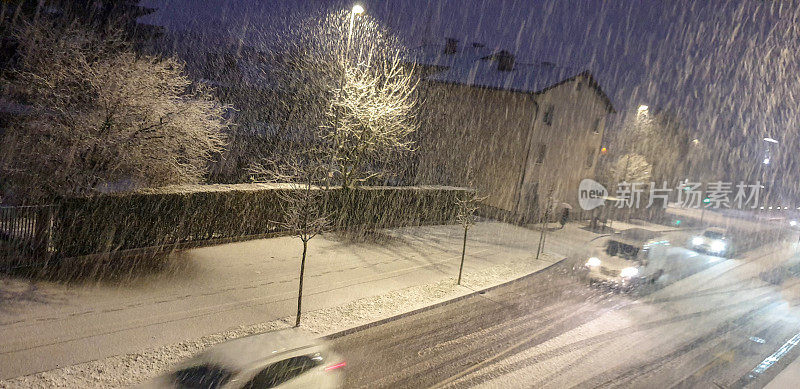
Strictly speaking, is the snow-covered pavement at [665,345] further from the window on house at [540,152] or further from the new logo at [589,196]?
the new logo at [589,196]

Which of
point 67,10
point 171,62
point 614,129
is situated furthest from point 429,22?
point 171,62

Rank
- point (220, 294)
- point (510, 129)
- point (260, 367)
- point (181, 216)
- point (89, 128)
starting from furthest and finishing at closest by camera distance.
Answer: point (510, 129)
point (181, 216)
point (89, 128)
point (220, 294)
point (260, 367)

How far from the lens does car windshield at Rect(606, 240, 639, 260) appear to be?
20.5 meters

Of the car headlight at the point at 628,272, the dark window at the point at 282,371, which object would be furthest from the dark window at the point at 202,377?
the car headlight at the point at 628,272

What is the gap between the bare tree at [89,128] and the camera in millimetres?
12141

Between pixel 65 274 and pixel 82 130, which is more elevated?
pixel 82 130

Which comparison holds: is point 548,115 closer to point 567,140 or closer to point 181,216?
point 567,140

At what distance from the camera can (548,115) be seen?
2977 centimetres

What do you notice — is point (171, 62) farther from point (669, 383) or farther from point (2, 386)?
point (669, 383)

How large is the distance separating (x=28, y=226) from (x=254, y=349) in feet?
25.8

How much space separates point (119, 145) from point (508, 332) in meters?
11.4

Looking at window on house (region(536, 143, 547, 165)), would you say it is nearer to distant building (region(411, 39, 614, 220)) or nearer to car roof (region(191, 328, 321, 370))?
distant building (region(411, 39, 614, 220))

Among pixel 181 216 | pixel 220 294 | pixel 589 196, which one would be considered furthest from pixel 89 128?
pixel 589 196

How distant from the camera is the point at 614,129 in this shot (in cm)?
4647
